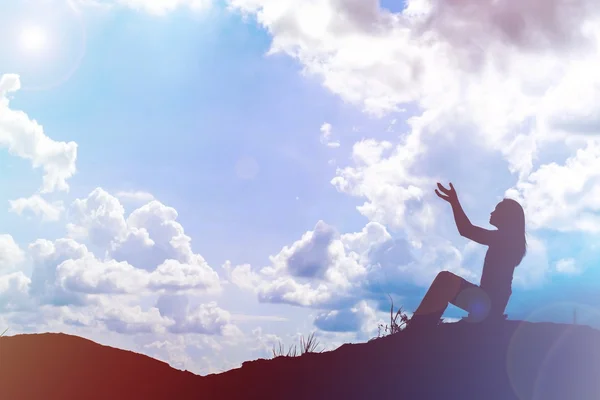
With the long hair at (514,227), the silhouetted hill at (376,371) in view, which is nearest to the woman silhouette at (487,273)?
the long hair at (514,227)

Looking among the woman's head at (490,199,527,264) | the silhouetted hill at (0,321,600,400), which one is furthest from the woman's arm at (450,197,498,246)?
the silhouetted hill at (0,321,600,400)

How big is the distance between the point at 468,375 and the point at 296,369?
2.85 metres

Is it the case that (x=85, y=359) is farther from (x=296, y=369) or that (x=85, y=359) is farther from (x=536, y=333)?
(x=536, y=333)

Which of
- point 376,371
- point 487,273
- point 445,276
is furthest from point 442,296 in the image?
point 376,371

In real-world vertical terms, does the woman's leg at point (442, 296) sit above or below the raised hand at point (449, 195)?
below

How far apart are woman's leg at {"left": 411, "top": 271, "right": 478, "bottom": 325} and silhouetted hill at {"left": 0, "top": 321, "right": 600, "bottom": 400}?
65 centimetres

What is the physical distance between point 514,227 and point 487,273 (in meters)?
0.89

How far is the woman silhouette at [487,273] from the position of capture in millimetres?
10680

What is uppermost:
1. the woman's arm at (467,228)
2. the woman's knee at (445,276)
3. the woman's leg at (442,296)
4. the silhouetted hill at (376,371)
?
the woman's arm at (467,228)

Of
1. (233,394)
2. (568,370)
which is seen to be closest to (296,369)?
(233,394)

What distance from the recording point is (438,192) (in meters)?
10.9

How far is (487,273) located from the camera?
427 inches

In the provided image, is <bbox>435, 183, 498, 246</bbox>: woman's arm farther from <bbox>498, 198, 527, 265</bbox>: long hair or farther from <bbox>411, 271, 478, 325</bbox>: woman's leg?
<bbox>411, 271, 478, 325</bbox>: woman's leg

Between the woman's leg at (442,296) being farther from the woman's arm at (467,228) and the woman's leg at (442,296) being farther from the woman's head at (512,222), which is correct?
the woman's head at (512,222)
